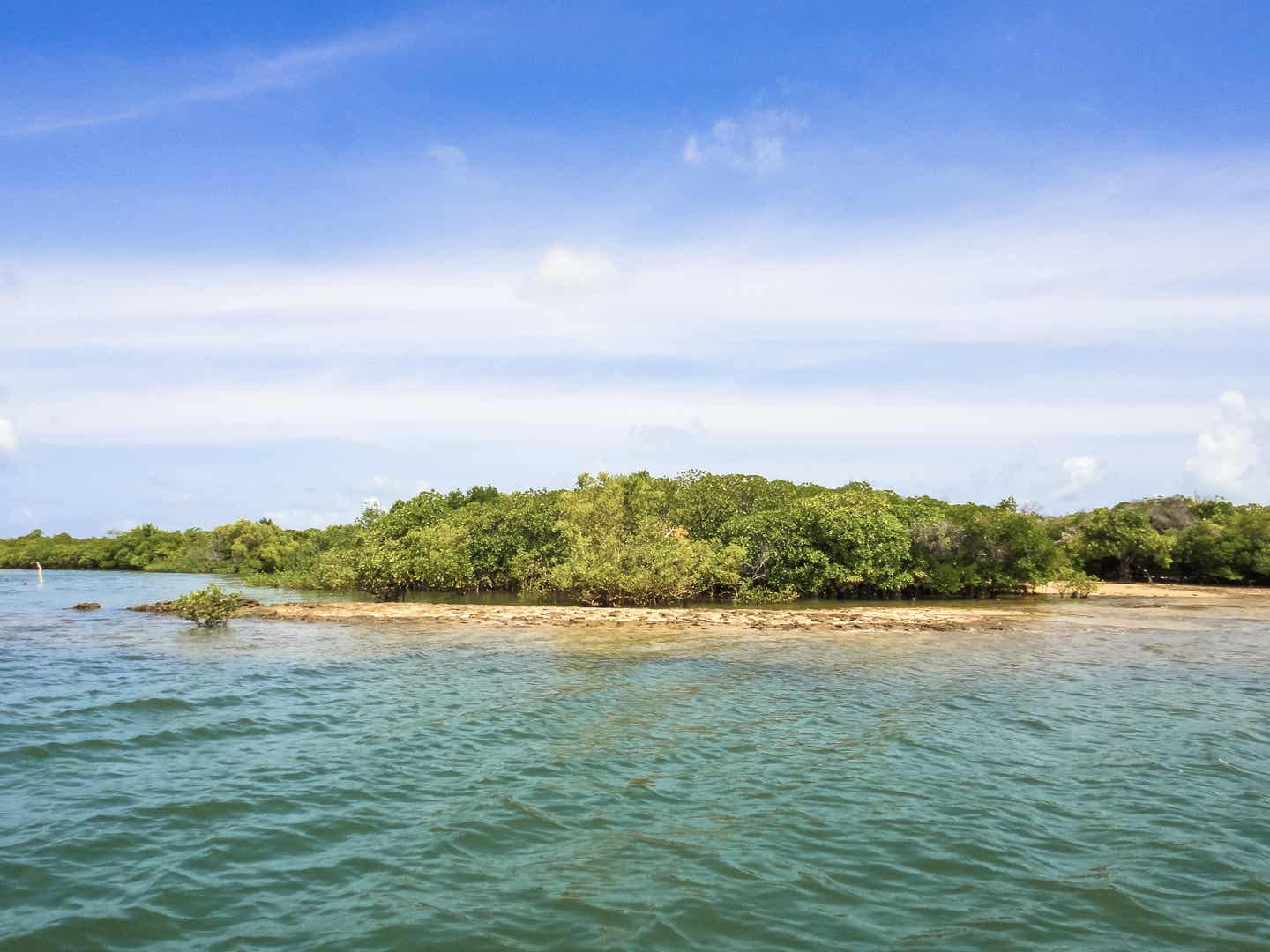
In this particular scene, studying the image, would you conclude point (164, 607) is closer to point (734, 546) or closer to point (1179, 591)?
point (734, 546)

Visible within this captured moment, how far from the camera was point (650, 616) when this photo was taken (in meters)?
36.6

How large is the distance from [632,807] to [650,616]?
25123 millimetres

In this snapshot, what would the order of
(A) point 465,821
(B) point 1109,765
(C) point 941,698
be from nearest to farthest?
(A) point 465,821, (B) point 1109,765, (C) point 941,698

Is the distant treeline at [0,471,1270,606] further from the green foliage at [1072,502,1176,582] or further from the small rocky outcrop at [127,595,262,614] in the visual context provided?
the small rocky outcrop at [127,595,262,614]

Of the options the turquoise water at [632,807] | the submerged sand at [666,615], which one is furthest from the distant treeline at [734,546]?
the turquoise water at [632,807]

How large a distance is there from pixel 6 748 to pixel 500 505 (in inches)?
1569

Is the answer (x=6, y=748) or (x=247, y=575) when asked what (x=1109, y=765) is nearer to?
(x=6, y=748)

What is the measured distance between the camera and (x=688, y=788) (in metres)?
12.3

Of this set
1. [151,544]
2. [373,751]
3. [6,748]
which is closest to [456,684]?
[373,751]

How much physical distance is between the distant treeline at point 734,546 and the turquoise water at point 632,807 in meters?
20.7

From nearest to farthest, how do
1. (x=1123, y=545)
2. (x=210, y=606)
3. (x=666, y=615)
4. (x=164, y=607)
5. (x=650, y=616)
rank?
1. (x=210, y=606)
2. (x=650, y=616)
3. (x=666, y=615)
4. (x=164, y=607)
5. (x=1123, y=545)

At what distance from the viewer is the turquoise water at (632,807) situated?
8.17 meters

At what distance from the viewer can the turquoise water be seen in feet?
26.8

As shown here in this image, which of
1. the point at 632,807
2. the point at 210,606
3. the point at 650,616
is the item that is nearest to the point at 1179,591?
the point at 650,616
